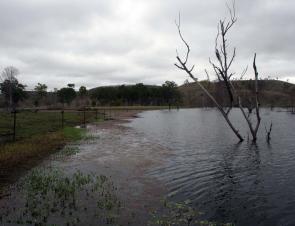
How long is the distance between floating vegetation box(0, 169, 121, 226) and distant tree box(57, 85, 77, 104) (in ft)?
506

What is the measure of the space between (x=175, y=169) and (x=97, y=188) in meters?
6.86

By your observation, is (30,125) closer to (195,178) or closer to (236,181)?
(195,178)

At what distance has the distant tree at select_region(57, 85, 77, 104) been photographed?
169 m

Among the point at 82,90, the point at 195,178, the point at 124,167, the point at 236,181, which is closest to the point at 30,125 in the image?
the point at 124,167

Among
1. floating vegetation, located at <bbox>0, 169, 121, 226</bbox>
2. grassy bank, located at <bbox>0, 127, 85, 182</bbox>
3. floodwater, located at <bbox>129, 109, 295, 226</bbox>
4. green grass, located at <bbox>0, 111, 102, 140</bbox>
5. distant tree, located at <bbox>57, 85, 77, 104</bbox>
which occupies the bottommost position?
floodwater, located at <bbox>129, 109, 295, 226</bbox>

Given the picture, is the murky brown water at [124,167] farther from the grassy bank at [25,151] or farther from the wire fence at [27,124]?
the wire fence at [27,124]

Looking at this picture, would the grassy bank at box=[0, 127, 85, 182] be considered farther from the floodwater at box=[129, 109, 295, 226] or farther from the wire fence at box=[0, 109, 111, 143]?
the floodwater at box=[129, 109, 295, 226]

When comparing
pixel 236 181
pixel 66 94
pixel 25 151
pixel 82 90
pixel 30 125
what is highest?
pixel 82 90

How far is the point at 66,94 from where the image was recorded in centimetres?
16912

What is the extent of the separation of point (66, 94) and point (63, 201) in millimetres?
159746

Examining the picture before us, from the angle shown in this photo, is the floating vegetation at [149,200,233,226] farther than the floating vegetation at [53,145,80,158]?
No

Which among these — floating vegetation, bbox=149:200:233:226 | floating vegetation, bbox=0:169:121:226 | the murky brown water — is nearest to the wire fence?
the murky brown water

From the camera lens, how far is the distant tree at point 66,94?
169000mm

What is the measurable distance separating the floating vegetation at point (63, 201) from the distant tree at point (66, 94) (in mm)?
154190
